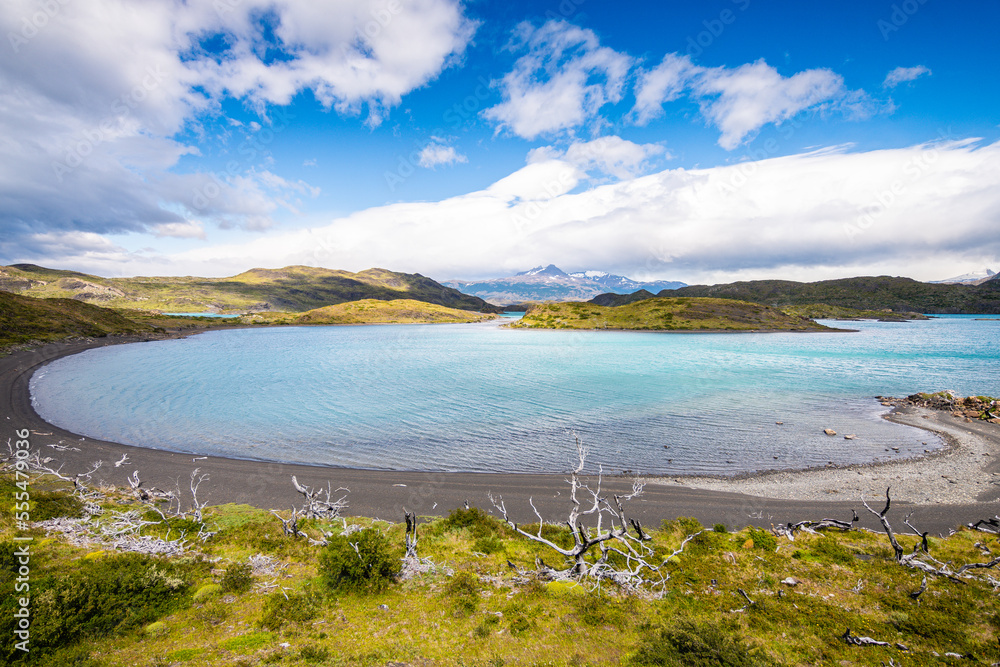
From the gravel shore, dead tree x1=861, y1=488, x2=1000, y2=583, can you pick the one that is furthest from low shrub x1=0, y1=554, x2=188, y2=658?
the gravel shore

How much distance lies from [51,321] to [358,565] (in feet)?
456

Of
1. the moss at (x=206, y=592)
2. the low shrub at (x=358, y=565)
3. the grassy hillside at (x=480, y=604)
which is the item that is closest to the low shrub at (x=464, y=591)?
the grassy hillside at (x=480, y=604)

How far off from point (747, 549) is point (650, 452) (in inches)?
547

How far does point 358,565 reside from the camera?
11.4 m

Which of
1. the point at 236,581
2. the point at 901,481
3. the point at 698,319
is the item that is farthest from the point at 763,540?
the point at 698,319

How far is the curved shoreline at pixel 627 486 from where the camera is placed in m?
18.5

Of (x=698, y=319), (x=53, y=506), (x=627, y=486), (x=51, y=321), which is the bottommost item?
(x=627, y=486)

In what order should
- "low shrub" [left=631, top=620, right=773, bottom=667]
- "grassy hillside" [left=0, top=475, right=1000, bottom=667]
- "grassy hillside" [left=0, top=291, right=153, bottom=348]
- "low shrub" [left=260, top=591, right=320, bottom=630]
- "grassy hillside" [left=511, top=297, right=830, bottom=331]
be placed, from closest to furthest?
"low shrub" [left=631, top=620, right=773, bottom=667], "grassy hillside" [left=0, top=475, right=1000, bottom=667], "low shrub" [left=260, top=591, right=320, bottom=630], "grassy hillside" [left=0, top=291, right=153, bottom=348], "grassy hillside" [left=511, top=297, right=830, bottom=331]

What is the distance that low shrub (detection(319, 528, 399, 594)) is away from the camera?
1118 cm

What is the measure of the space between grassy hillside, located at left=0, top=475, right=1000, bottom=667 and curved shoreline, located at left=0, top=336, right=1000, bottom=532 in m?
4.81

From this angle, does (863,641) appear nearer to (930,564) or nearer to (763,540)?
(763,540)

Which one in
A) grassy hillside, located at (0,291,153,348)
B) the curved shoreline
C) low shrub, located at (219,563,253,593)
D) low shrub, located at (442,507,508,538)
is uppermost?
grassy hillside, located at (0,291,153,348)

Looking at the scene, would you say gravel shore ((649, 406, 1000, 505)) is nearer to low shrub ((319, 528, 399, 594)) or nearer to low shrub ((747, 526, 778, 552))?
low shrub ((747, 526, 778, 552))

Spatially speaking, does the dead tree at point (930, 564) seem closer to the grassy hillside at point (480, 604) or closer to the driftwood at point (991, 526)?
the grassy hillside at point (480, 604)
